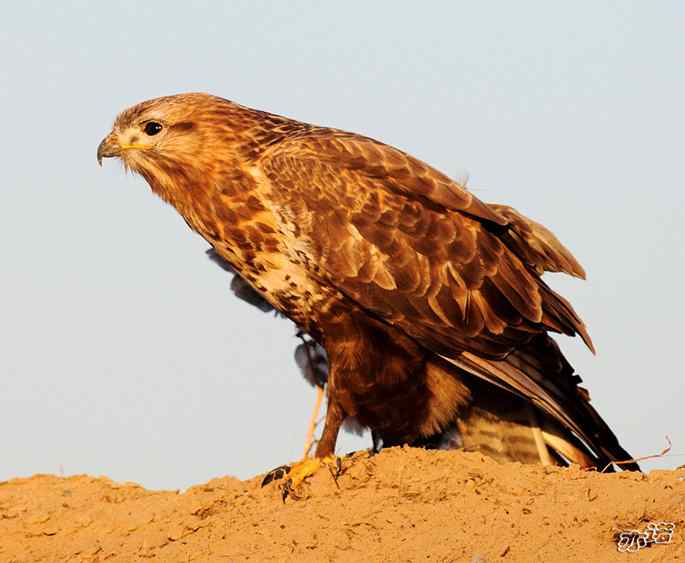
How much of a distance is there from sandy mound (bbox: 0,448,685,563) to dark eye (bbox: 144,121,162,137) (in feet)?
7.43

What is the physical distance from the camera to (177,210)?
8.47m

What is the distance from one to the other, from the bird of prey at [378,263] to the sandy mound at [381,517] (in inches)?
17.6

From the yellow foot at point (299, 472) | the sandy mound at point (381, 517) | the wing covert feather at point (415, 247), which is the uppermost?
the wing covert feather at point (415, 247)

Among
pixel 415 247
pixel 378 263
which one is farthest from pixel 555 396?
pixel 378 263

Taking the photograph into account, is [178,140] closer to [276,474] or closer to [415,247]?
[415,247]

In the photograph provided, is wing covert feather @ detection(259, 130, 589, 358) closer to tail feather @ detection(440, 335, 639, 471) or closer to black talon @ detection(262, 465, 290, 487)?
tail feather @ detection(440, 335, 639, 471)

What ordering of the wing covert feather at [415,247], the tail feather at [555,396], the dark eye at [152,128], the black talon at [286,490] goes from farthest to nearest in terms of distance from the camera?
the dark eye at [152,128] → the tail feather at [555,396] → the wing covert feather at [415,247] → the black talon at [286,490]

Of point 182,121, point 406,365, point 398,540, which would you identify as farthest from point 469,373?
point 182,121

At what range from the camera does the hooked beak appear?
8.61 meters

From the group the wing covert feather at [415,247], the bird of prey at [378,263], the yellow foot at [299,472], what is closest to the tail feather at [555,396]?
the bird of prey at [378,263]

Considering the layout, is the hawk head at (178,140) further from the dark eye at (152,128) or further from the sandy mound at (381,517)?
the sandy mound at (381,517)

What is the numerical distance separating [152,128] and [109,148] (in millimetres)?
310

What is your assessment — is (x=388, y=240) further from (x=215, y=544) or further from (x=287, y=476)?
(x=215, y=544)

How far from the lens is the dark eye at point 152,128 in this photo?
858cm
